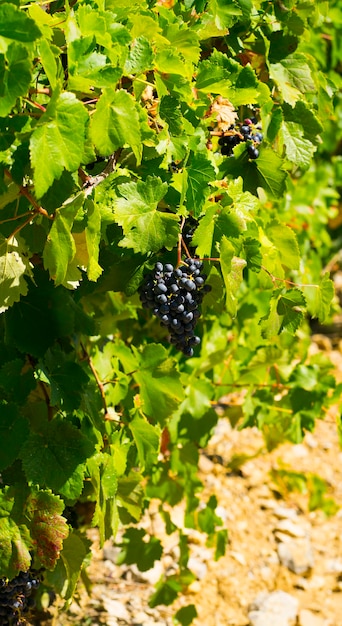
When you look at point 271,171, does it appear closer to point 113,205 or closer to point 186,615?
point 113,205

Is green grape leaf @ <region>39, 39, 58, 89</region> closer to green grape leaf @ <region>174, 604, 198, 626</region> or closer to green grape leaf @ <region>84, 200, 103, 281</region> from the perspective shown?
green grape leaf @ <region>84, 200, 103, 281</region>

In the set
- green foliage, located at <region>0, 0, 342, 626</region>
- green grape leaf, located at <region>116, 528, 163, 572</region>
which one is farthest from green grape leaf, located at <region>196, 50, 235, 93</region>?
green grape leaf, located at <region>116, 528, 163, 572</region>

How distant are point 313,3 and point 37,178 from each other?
1038 mm

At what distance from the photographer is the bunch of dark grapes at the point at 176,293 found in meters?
1.49

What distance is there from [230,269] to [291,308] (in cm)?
24

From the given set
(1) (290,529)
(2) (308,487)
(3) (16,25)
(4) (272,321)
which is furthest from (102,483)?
(2) (308,487)

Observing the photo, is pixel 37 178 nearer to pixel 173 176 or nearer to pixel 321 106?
pixel 173 176

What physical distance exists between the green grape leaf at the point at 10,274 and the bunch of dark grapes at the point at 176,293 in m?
0.24

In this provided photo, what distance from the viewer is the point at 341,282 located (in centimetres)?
522

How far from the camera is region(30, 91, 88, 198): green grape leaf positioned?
1.22 metres

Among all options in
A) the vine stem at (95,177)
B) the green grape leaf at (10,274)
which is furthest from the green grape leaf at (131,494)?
the vine stem at (95,177)

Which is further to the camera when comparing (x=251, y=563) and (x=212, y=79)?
(x=251, y=563)

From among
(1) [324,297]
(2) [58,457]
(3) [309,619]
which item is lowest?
(3) [309,619]

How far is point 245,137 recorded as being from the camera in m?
1.75
